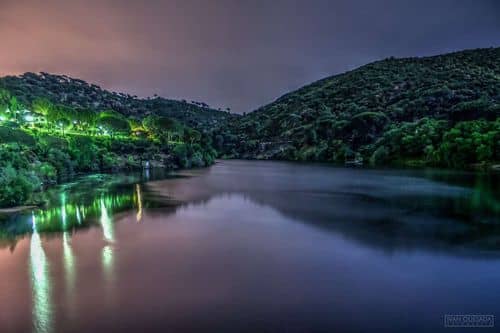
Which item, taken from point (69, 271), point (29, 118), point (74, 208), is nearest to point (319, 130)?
point (29, 118)

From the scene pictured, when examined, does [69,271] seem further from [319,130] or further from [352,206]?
[319,130]

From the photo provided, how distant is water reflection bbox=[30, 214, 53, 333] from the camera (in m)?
12.1

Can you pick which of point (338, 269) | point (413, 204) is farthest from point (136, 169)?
point (338, 269)

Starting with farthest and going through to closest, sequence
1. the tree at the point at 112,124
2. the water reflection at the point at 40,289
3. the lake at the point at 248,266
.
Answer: the tree at the point at 112,124, the lake at the point at 248,266, the water reflection at the point at 40,289

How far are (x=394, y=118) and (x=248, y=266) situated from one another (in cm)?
10401

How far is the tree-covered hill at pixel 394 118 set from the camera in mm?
78500

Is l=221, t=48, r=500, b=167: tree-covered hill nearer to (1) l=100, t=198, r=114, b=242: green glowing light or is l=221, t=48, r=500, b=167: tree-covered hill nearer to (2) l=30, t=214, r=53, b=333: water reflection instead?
(1) l=100, t=198, r=114, b=242: green glowing light

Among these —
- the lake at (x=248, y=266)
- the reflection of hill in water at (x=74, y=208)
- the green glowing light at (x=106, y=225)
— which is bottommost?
the lake at (x=248, y=266)

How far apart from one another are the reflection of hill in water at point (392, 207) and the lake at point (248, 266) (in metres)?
0.20

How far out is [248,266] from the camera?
17.8 meters

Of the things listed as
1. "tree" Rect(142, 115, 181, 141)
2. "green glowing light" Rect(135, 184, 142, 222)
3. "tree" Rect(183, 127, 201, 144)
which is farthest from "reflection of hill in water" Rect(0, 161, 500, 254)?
"tree" Rect(183, 127, 201, 144)

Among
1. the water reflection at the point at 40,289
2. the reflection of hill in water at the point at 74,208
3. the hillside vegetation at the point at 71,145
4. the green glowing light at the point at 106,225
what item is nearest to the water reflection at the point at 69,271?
the water reflection at the point at 40,289

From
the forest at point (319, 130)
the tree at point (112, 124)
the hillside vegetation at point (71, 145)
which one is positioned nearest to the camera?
the hillside vegetation at point (71, 145)

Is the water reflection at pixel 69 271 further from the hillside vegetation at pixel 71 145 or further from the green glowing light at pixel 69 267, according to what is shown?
the hillside vegetation at pixel 71 145
